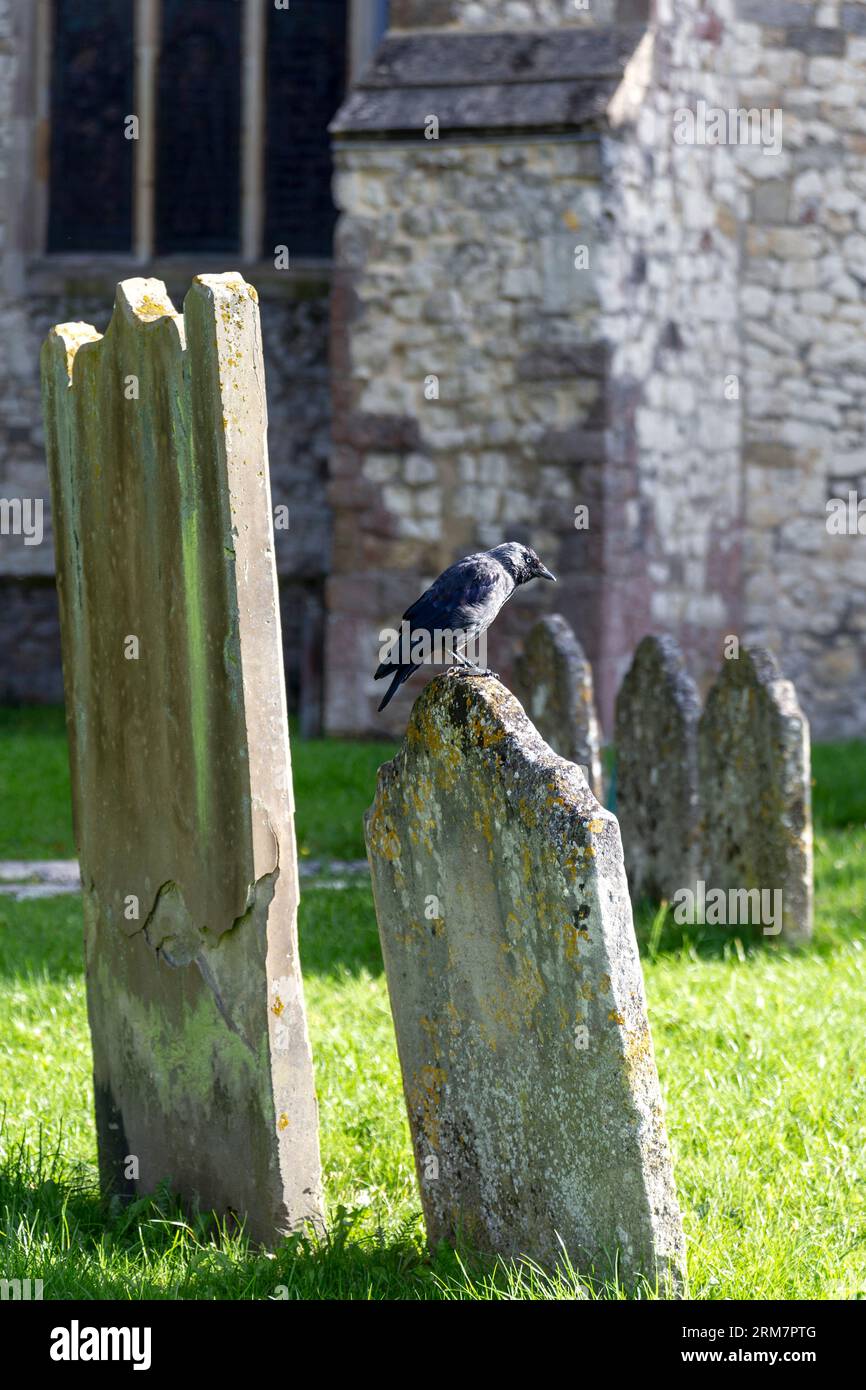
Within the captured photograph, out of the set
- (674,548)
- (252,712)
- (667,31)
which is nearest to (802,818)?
(252,712)

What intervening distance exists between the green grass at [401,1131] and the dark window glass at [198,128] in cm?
733

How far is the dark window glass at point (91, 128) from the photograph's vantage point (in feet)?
41.8

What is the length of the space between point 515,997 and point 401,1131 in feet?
3.83

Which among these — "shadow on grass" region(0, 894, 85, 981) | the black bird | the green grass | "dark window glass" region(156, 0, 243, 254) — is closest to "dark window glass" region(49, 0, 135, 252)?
"dark window glass" region(156, 0, 243, 254)

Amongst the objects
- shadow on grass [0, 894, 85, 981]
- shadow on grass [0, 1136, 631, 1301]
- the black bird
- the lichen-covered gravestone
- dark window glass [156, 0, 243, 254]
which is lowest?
shadow on grass [0, 1136, 631, 1301]

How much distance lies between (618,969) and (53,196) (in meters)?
11.3

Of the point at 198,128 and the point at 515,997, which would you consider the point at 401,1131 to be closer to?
the point at 515,997

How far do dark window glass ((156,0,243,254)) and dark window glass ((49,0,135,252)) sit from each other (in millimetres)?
277

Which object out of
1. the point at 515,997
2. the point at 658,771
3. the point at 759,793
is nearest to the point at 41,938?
the point at 658,771

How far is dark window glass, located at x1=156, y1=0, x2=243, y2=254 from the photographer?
496 inches

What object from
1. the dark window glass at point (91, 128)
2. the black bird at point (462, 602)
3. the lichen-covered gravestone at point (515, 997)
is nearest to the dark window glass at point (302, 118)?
the dark window glass at point (91, 128)

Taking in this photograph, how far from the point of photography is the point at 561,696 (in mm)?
6484

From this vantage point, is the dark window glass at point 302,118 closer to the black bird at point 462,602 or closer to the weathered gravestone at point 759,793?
the weathered gravestone at point 759,793

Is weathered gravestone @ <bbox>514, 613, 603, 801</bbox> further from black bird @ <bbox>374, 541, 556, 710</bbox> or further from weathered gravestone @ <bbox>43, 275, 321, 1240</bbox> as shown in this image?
weathered gravestone @ <bbox>43, 275, 321, 1240</bbox>
